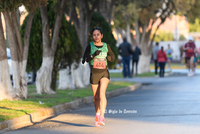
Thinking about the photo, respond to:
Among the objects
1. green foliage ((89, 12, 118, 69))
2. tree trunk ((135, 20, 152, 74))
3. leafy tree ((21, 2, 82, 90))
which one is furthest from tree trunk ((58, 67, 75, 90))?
tree trunk ((135, 20, 152, 74))

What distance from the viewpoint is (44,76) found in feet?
46.0

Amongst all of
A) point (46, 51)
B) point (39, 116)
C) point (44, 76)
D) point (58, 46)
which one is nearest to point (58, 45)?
point (58, 46)

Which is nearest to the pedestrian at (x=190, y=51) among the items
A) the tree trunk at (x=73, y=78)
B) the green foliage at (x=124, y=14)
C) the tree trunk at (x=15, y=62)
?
the green foliage at (x=124, y=14)

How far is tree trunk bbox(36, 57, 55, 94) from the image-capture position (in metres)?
14.0

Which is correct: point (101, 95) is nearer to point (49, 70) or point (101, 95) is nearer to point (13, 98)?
point (13, 98)

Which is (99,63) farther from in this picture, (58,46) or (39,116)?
(58,46)

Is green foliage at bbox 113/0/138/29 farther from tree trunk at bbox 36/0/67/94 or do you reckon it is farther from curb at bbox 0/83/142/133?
curb at bbox 0/83/142/133

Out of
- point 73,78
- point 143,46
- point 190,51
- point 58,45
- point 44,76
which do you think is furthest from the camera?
point 143,46

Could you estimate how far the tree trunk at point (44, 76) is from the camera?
1401 centimetres

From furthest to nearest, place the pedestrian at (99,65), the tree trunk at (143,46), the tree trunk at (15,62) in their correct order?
1. the tree trunk at (143,46)
2. the tree trunk at (15,62)
3. the pedestrian at (99,65)

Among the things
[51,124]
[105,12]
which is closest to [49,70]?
[51,124]

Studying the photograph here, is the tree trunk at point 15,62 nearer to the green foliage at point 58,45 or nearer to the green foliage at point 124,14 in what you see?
the green foliage at point 58,45

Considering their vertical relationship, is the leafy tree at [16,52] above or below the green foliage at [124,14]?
below

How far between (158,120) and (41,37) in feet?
23.5
